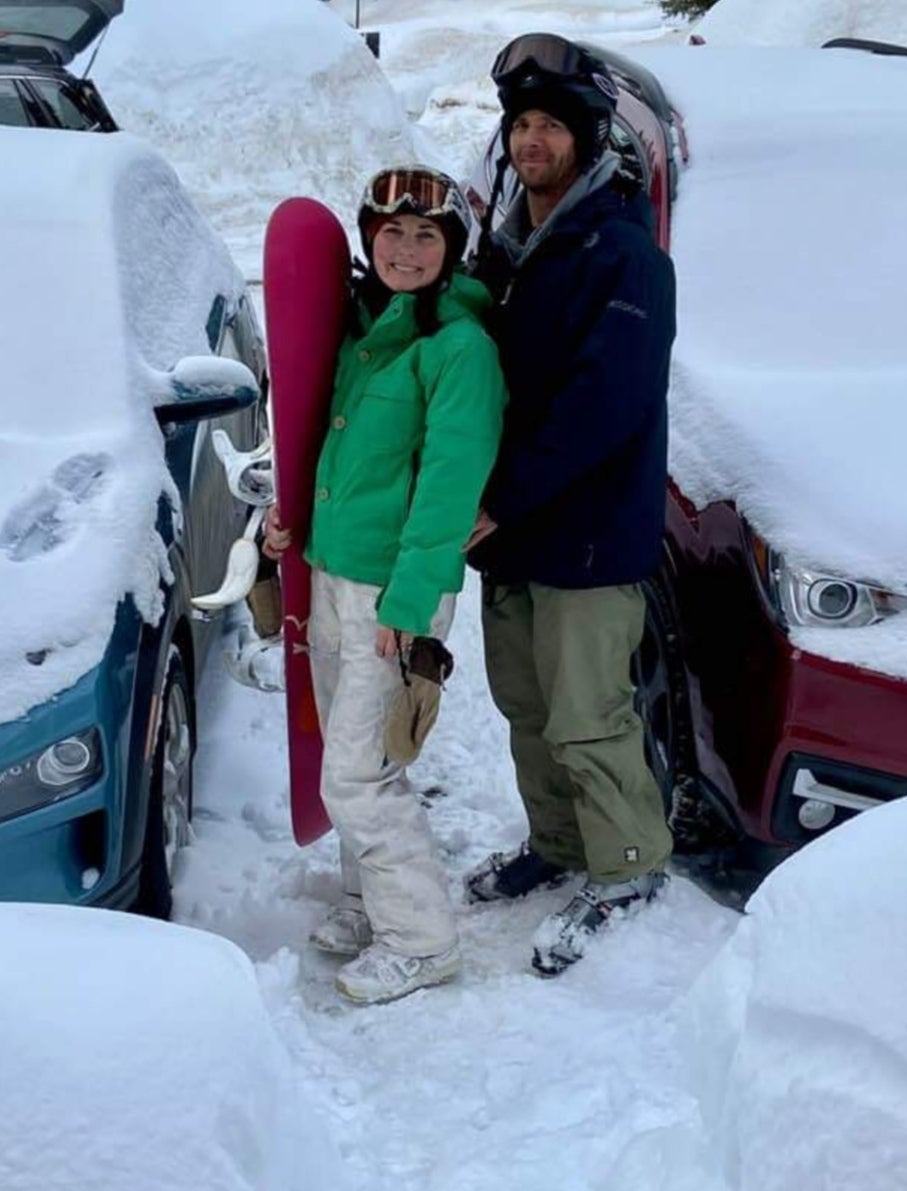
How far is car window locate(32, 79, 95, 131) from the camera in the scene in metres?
6.02

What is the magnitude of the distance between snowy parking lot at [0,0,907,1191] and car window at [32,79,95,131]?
2.49 m

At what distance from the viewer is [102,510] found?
3.18 meters

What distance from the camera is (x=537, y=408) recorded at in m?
2.95

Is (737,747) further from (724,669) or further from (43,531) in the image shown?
(43,531)

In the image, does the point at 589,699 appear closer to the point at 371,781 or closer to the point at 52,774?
the point at 371,781

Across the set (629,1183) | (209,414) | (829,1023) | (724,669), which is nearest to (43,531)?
(209,414)

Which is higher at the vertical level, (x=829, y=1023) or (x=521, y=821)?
(x=829, y=1023)

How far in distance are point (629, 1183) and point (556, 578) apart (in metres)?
1.27

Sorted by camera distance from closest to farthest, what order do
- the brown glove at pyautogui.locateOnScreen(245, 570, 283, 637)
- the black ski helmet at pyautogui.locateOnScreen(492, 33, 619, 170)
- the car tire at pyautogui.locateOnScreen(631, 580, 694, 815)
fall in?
the black ski helmet at pyautogui.locateOnScreen(492, 33, 619, 170)
the brown glove at pyautogui.locateOnScreen(245, 570, 283, 637)
the car tire at pyautogui.locateOnScreen(631, 580, 694, 815)

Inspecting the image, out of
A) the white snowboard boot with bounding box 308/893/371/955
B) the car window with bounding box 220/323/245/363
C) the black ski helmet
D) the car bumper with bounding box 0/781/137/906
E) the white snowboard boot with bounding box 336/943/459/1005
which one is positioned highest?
the black ski helmet

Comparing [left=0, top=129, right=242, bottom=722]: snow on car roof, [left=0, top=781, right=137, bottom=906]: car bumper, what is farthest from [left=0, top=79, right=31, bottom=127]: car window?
[left=0, top=781, right=137, bottom=906]: car bumper

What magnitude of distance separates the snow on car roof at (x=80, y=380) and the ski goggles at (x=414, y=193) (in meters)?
0.87

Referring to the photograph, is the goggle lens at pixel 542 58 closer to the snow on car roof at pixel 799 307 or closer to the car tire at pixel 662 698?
the snow on car roof at pixel 799 307

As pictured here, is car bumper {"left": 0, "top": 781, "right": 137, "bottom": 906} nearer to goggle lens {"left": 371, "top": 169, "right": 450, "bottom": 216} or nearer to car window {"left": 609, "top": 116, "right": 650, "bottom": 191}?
goggle lens {"left": 371, "top": 169, "right": 450, "bottom": 216}
